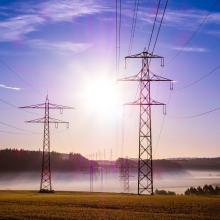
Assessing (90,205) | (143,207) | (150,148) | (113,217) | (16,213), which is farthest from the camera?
(150,148)

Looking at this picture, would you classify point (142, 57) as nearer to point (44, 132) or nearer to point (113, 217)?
point (44, 132)

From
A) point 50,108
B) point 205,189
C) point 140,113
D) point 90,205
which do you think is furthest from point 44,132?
point 205,189

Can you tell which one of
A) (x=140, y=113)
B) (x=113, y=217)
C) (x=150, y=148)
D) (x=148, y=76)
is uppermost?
(x=148, y=76)

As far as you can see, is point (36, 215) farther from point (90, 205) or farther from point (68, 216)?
point (90, 205)

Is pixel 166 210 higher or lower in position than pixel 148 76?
lower

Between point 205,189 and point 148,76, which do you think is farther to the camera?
point 205,189

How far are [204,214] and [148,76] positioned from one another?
3584 centimetres

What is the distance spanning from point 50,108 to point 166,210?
53.3 metres

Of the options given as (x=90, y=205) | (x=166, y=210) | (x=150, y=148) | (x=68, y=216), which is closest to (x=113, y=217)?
(x=68, y=216)

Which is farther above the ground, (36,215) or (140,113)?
(140,113)

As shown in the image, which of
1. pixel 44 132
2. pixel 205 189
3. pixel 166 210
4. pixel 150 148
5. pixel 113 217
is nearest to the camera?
pixel 113 217

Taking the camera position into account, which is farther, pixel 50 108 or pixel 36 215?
pixel 50 108

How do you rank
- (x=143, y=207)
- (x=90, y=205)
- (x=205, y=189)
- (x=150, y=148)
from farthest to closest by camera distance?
(x=205, y=189) → (x=150, y=148) → (x=90, y=205) → (x=143, y=207)

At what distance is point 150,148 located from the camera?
228ft
